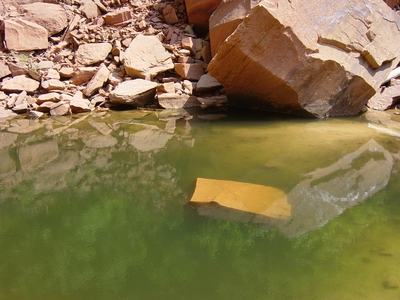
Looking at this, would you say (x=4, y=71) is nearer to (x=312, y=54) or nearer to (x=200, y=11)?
(x=200, y=11)

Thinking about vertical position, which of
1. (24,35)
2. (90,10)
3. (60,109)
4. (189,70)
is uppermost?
(90,10)

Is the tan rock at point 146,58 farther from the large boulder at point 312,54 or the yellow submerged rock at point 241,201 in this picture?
the yellow submerged rock at point 241,201

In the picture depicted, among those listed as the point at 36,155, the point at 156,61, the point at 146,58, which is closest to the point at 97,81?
the point at 146,58

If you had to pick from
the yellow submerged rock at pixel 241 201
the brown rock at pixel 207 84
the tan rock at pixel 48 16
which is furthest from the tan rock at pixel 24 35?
the yellow submerged rock at pixel 241 201

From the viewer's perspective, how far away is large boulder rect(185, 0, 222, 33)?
275 inches

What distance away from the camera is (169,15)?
7602 millimetres

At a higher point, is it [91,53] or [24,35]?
[24,35]

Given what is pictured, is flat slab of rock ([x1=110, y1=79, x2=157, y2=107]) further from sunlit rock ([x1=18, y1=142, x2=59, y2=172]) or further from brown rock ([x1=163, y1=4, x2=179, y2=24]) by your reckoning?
brown rock ([x1=163, y1=4, x2=179, y2=24])

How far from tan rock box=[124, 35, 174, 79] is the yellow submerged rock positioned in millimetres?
4266

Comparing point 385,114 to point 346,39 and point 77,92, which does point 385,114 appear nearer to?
point 346,39

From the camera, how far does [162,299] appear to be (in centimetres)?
155

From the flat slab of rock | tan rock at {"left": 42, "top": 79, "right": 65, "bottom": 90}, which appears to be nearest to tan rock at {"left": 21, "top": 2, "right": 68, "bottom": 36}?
tan rock at {"left": 42, "top": 79, "right": 65, "bottom": 90}

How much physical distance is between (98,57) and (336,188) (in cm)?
562

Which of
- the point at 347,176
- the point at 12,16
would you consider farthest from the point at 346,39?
the point at 12,16
